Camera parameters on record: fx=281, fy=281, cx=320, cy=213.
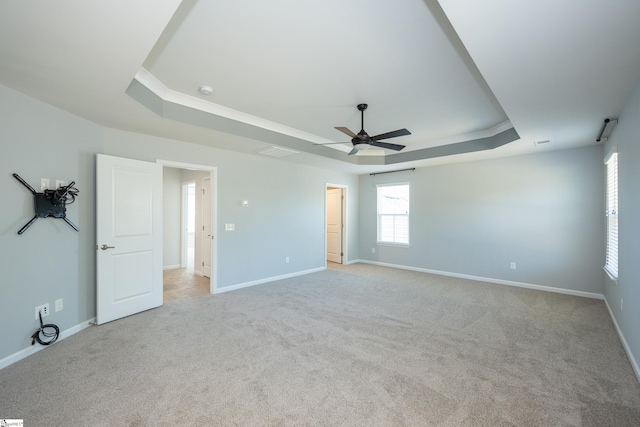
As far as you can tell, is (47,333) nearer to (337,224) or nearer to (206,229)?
(206,229)

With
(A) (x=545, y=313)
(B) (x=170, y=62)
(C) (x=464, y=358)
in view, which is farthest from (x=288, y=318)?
(A) (x=545, y=313)

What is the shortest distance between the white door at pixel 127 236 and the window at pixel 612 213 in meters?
5.85

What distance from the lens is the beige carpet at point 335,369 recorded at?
1887mm

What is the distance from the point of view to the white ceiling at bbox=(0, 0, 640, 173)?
1.66 meters

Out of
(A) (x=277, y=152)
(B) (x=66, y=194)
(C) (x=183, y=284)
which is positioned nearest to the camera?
(B) (x=66, y=194)

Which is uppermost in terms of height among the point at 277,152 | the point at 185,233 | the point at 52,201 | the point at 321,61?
the point at 321,61

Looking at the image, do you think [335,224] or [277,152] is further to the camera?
[335,224]

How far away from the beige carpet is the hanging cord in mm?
128

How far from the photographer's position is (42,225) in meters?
2.81

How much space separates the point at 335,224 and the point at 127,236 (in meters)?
4.95

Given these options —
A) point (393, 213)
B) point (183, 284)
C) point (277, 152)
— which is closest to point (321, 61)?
point (277, 152)

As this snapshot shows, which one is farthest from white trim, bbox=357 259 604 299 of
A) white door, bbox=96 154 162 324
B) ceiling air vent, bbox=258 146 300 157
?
white door, bbox=96 154 162 324

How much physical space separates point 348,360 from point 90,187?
3516mm

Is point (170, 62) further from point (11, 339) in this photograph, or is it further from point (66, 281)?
point (11, 339)
